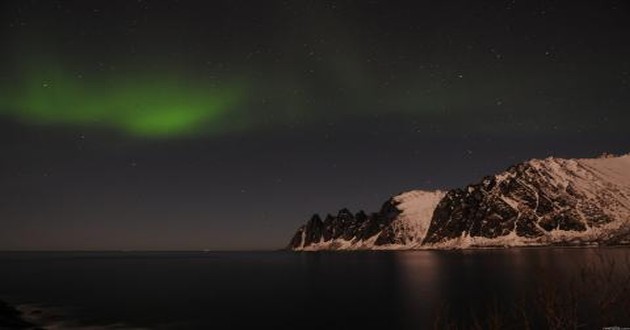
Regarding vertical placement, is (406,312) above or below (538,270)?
below

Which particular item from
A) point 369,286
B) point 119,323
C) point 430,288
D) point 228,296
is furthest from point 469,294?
point 119,323

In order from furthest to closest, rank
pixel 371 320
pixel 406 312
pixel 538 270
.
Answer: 1. pixel 406 312
2. pixel 371 320
3. pixel 538 270

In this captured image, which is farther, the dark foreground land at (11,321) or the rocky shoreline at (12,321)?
the rocky shoreline at (12,321)

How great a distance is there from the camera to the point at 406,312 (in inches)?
2621

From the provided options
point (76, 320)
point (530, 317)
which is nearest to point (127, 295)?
point (76, 320)

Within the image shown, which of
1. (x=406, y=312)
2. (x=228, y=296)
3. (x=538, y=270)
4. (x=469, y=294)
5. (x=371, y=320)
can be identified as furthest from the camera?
(x=228, y=296)

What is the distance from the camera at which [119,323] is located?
60.6 metres

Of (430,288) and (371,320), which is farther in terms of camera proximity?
(430,288)

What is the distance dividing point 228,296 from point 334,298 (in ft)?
66.8

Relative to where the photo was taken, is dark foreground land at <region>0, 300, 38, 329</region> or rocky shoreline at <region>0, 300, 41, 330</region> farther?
rocky shoreline at <region>0, 300, 41, 330</region>

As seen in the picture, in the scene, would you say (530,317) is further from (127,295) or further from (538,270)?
(127,295)

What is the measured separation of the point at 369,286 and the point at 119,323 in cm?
5803

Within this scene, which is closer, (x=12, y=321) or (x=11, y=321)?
(x=11, y=321)

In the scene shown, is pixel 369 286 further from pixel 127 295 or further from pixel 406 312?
pixel 127 295
